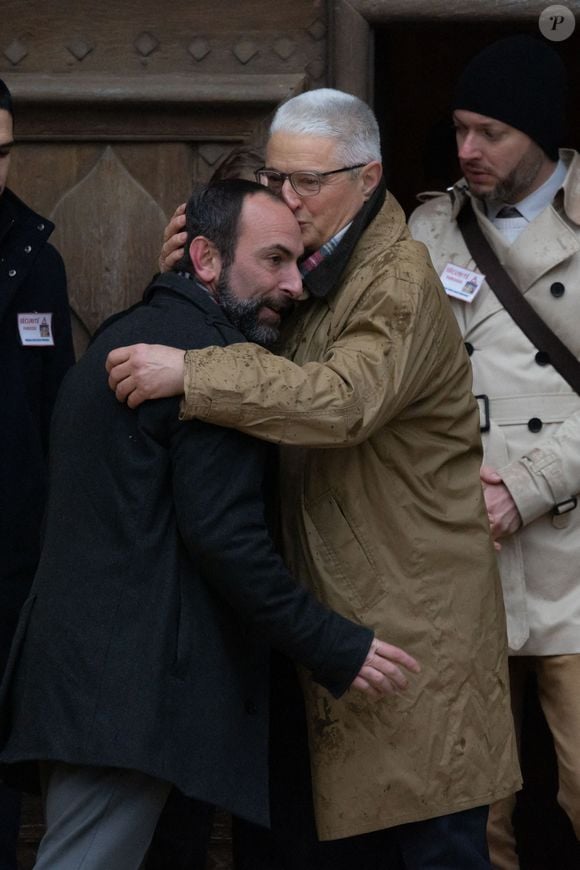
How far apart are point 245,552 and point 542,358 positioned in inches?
42.9

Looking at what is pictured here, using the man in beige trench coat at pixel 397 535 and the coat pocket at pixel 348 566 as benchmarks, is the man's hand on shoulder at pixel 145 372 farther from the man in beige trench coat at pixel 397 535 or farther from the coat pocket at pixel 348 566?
the coat pocket at pixel 348 566

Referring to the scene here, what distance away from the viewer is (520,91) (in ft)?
12.7

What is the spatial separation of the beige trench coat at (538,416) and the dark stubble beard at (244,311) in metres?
0.77

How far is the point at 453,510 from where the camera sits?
335cm

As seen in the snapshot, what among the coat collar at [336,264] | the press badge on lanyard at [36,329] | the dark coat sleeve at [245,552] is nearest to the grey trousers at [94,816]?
the dark coat sleeve at [245,552]

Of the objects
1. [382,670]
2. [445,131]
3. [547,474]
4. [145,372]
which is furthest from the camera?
[445,131]

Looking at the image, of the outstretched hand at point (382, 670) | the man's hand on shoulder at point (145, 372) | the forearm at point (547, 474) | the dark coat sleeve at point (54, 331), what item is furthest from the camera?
the dark coat sleeve at point (54, 331)

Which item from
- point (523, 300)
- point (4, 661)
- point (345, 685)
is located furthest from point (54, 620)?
point (523, 300)

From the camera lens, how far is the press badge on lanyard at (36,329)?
3.92 m

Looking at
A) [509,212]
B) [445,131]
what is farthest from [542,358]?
[445,131]

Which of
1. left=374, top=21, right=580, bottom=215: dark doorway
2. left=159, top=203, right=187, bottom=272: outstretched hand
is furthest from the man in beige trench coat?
left=374, top=21, right=580, bottom=215: dark doorway

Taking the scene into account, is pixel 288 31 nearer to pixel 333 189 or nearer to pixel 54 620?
pixel 333 189

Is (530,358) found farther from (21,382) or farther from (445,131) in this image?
(445,131)

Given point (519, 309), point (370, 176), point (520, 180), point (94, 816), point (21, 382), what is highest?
point (370, 176)
